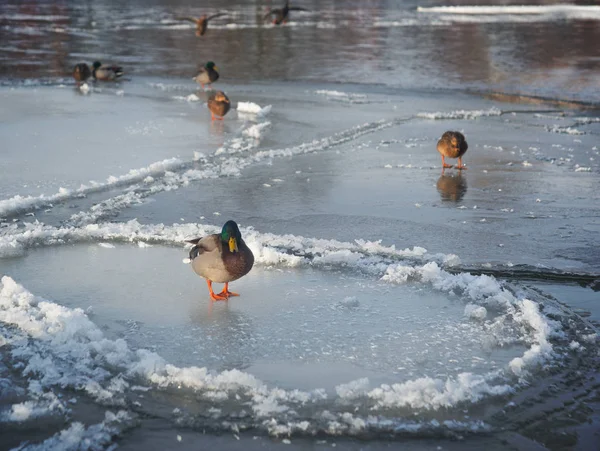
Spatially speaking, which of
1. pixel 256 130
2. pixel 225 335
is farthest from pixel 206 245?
pixel 256 130

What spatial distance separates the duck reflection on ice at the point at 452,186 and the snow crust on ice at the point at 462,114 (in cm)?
319

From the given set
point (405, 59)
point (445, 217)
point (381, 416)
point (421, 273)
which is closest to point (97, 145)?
point (445, 217)

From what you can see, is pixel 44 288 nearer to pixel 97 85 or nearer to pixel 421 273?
pixel 421 273

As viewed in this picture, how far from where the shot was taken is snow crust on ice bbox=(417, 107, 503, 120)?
11567mm

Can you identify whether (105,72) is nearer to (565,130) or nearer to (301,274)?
(565,130)

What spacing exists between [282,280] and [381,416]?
181 cm

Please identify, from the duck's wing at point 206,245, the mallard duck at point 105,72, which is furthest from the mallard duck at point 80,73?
the duck's wing at point 206,245

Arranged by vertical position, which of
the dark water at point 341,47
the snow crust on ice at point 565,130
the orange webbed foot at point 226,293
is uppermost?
the orange webbed foot at point 226,293

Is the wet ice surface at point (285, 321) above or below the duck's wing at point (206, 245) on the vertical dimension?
below

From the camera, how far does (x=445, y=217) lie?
702 cm

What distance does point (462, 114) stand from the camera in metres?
11.7

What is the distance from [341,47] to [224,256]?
16461 mm

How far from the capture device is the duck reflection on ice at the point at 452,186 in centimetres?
764

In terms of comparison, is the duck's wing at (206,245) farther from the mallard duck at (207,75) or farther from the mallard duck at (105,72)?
the mallard duck at (105,72)
